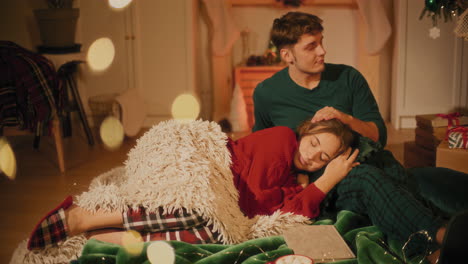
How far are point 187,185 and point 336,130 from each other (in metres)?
0.57

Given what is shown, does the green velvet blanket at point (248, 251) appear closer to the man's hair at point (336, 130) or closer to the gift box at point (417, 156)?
the man's hair at point (336, 130)

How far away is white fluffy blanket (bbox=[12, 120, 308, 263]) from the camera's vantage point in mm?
1706

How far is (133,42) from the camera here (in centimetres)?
424

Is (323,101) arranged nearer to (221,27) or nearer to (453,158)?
(453,158)

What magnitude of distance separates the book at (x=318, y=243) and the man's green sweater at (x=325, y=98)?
539 millimetres

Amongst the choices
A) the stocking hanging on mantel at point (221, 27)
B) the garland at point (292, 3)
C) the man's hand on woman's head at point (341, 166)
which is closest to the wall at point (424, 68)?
the garland at point (292, 3)

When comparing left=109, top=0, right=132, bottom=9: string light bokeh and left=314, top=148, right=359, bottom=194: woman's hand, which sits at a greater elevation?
left=109, top=0, right=132, bottom=9: string light bokeh

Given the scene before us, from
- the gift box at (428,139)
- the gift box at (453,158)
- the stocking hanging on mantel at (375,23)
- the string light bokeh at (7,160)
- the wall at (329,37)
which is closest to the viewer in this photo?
the gift box at (453,158)

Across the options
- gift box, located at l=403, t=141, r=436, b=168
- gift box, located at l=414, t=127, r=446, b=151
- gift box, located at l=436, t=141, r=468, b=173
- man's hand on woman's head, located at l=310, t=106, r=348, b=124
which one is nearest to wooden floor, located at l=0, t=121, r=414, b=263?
gift box, located at l=403, t=141, r=436, b=168

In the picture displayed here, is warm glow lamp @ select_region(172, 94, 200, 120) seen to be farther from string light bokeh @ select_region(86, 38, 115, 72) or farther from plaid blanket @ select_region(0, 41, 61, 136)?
plaid blanket @ select_region(0, 41, 61, 136)

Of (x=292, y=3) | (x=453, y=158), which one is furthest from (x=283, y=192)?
(x=292, y=3)

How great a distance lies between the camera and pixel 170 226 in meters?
1.72

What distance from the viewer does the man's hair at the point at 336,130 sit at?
6.14 ft

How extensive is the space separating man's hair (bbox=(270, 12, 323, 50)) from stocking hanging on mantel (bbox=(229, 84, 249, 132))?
1.92 metres
